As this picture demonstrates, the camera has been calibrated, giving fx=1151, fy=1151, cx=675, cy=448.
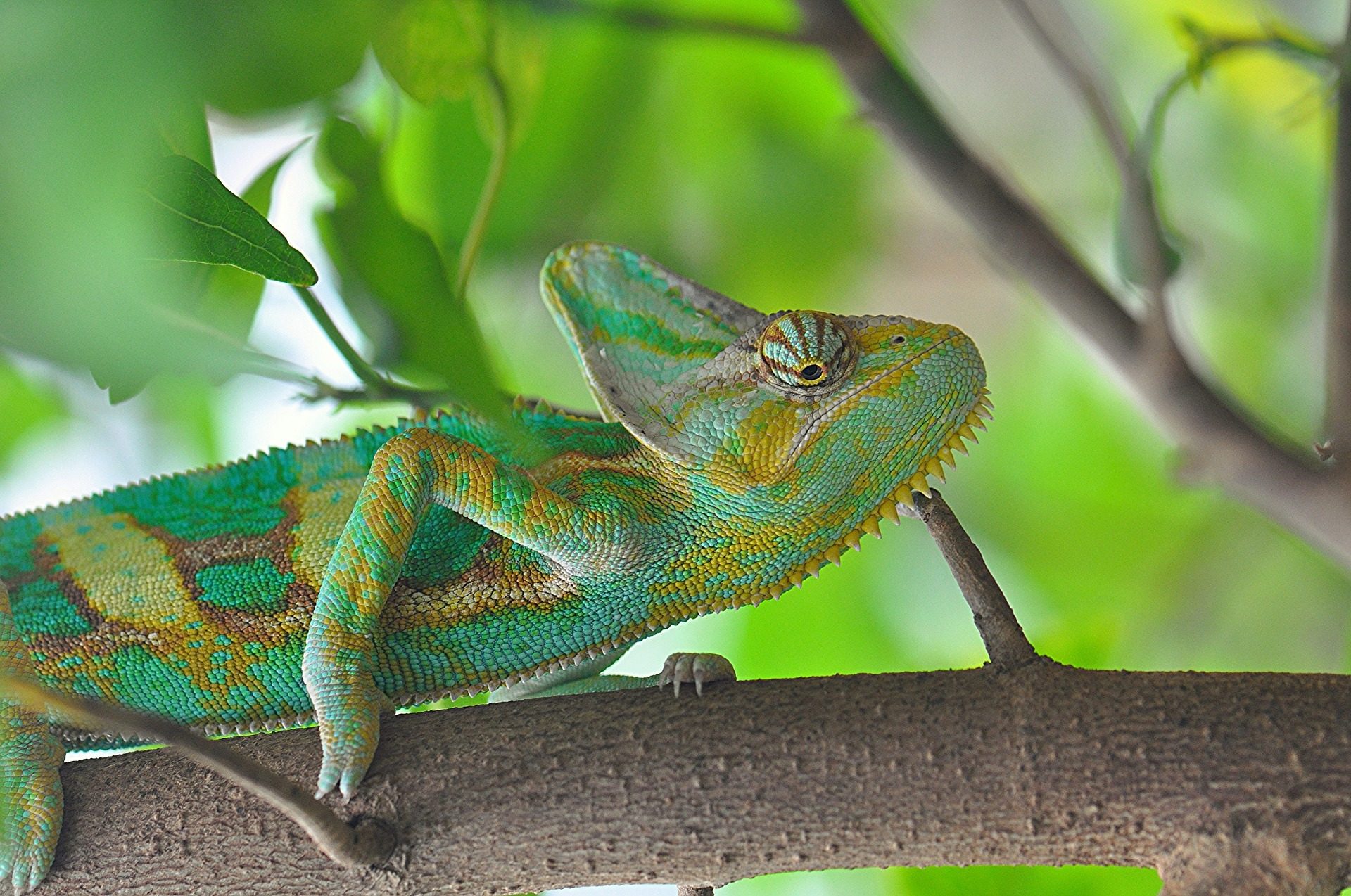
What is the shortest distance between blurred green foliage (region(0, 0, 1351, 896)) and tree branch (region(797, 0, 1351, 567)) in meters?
0.14

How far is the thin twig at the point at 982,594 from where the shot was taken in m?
1.27

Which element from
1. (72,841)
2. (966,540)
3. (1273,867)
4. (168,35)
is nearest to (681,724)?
(966,540)

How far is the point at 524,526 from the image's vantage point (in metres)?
1.43

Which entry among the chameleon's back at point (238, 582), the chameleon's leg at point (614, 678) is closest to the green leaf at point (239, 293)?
the chameleon's back at point (238, 582)

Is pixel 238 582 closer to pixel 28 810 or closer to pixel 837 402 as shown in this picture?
pixel 28 810

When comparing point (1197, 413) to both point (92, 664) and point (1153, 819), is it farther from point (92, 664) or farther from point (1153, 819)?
point (92, 664)

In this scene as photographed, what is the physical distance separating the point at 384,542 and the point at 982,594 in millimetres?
695

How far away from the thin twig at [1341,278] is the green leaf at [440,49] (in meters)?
1.14

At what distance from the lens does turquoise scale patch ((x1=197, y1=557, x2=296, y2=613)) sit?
5.08 feet

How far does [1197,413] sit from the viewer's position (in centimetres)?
154

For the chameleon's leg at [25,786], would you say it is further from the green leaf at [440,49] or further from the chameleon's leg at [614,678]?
the green leaf at [440,49]

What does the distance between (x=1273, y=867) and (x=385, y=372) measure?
1.23 meters

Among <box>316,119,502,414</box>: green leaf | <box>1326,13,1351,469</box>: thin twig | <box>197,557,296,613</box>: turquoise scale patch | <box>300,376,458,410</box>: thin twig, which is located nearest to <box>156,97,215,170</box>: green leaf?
<box>316,119,502,414</box>: green leaf

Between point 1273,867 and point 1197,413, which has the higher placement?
point 1197,413
